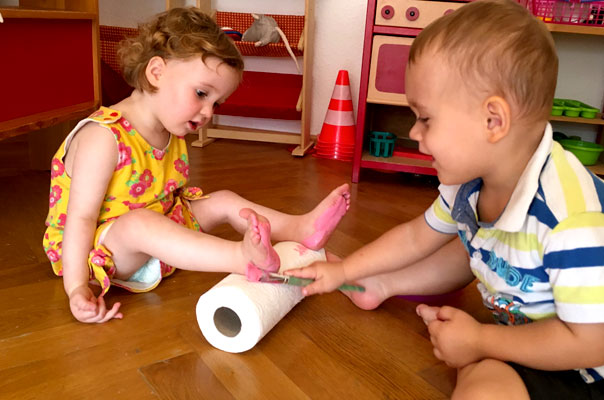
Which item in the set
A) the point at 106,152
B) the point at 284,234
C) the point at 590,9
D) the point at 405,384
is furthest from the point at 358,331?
the point at 590,9

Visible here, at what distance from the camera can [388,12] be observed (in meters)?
1.65

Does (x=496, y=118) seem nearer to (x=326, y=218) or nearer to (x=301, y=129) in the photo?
(x=326, y=218)

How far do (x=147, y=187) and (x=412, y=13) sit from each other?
3.39 feet

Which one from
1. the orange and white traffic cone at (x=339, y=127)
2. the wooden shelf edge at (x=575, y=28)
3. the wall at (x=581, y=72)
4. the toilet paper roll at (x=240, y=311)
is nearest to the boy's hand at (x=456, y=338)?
the toilet paper roll at (x=240, y=311)

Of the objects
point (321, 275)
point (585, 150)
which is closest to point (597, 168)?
point (585, 150)

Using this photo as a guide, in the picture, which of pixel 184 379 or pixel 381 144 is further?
pixel 381 144

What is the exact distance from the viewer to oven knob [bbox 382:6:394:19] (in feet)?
5.40

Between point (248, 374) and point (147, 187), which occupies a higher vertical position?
point (147, 187)

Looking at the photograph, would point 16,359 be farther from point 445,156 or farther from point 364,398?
point 445,156

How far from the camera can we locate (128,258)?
0.92 metres

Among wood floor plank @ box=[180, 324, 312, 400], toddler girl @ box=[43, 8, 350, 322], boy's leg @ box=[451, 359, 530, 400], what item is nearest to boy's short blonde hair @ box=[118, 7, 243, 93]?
toddler girl @ box=[43, 8, 350, 322]

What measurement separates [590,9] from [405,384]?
146 centimetres

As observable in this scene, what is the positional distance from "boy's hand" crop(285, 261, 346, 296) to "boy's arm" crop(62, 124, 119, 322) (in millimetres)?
298

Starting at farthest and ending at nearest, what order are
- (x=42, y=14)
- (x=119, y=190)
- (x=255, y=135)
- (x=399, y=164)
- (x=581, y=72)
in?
(x=255, y=135), (x=581, y=72), (x=399, y=164), (x=42, y=14), (x=119, y=190)
